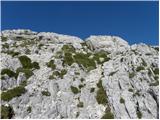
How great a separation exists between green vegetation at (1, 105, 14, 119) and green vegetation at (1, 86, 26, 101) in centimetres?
166

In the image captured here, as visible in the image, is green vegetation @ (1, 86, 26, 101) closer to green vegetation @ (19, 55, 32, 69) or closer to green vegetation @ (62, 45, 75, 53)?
green vegetation @ (19, 55, 32, 69)

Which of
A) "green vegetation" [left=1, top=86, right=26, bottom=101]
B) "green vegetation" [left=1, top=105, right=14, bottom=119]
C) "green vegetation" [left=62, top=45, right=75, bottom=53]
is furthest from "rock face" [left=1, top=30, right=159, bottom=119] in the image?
"green vegetation" [left=62, top=45, right=75, bottom=53]

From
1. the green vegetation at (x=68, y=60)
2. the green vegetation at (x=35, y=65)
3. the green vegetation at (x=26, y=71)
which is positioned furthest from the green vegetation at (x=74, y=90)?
the green vegetation at (x=35, y=65)

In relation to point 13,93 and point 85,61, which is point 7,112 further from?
point 85,61

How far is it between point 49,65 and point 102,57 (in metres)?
10.5

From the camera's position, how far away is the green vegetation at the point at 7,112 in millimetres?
30709

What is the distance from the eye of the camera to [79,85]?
37531 mm

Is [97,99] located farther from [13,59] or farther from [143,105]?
[13,59]

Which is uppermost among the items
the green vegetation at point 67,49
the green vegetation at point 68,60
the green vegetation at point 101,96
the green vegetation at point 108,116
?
the green vegetation at point 67,49

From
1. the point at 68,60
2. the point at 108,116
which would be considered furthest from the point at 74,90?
the point at 68,60

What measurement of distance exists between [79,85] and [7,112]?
33.5 ft

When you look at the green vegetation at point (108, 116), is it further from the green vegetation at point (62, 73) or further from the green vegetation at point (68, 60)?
the green vegetation at point (68, 60)

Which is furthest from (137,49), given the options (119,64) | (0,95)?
(0,95)

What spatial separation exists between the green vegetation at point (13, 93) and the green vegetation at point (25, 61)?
7.68 meters
